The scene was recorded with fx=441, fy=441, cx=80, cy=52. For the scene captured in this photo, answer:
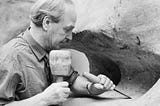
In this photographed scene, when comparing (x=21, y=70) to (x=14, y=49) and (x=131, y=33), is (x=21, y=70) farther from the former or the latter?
(x=131, y=33)

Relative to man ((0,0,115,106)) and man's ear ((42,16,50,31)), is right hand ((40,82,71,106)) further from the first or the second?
man's ear ((42,16,50,31))

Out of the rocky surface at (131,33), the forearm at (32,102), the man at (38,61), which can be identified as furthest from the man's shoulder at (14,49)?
the rocky surface at (131,33)

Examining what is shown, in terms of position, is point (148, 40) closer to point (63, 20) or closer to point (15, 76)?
point (63, 20)

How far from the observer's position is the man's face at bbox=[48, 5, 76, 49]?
132 centimetres

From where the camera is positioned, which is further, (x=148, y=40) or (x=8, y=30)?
(x=8, y=30)

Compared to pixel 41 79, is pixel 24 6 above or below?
above

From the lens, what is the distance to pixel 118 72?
61.5 inches

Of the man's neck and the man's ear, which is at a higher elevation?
the man's ear

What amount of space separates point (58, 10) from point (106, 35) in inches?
8.0

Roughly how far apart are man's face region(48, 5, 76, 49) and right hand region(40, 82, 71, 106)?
5.3 inches

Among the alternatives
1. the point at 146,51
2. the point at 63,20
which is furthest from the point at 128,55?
the point at 63,20

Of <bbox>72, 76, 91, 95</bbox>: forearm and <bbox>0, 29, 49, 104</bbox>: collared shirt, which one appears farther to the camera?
<bbox>72, 76, 91, 95</bbox>: forearm

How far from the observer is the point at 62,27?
4.34 ft

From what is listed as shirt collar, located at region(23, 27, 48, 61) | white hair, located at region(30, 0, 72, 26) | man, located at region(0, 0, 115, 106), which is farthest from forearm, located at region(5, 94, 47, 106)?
white hair, located at region(30, 0, 72, 26)
